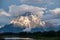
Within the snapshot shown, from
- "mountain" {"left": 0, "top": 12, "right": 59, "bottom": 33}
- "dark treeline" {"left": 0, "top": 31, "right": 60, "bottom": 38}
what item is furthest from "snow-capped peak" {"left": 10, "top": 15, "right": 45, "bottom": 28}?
"dark treeline" {"left": 0, "top": 31, "right": 60, "bottom": 38}

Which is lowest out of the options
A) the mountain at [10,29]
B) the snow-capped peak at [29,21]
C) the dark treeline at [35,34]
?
the dark treeline at [35,34]

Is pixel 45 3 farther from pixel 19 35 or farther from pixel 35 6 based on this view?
pixel 19 35

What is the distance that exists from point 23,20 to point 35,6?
374 mm

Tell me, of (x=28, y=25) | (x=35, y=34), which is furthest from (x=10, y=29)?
(x=35, y=34)

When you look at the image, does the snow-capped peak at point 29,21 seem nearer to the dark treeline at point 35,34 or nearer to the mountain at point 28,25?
the mountain at point 28,25

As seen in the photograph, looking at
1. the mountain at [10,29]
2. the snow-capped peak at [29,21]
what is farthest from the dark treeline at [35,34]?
the snow-capped peak at [29,21]

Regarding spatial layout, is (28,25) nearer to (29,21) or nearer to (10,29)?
(29,21)

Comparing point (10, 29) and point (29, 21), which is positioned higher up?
point (29, 21)

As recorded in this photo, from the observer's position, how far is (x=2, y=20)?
311 centimetres

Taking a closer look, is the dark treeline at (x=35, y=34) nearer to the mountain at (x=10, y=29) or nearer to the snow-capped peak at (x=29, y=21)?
the mountain at (x=10, y=29)

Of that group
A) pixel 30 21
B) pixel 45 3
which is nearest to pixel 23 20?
pixel 30 21

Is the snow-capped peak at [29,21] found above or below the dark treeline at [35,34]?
above

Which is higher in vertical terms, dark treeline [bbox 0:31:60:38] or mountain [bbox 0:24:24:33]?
mountain [bbox 0:24:24:33]

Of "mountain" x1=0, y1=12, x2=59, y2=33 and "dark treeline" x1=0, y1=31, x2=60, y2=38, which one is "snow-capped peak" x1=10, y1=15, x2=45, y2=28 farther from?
"dark treeline" x1=0, y1=31, x2=60, y2=38
